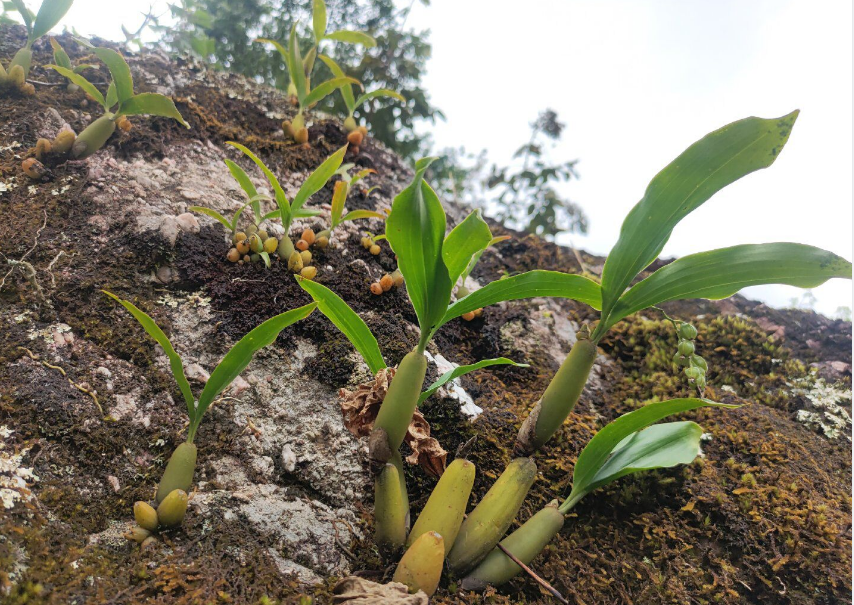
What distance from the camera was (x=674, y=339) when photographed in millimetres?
1887

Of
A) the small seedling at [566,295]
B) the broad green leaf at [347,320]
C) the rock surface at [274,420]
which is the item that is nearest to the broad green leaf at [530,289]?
the small seedling at [566,295]

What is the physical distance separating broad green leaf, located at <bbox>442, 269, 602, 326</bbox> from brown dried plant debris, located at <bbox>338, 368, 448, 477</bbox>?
0.22 meters

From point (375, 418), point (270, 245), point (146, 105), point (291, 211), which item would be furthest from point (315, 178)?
point (375, 418)

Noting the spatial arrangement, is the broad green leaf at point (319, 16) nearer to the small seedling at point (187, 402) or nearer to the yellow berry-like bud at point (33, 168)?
Result: the yellow berry-like bud at point (33, 168)

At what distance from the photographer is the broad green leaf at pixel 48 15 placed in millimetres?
1746

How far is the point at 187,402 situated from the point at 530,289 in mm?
806

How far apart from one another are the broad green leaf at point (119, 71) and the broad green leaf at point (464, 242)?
131 cm

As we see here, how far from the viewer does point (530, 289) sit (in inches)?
42.6

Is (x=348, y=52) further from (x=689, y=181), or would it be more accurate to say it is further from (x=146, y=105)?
(x=689, y=181)

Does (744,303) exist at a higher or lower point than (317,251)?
higher

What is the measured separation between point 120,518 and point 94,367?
0.41 meters

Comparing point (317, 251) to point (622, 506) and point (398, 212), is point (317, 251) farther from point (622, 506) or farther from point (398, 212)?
point (622, 506)

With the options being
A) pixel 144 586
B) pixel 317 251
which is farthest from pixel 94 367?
pixel 317 251

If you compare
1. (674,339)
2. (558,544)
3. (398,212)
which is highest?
(674,339)
